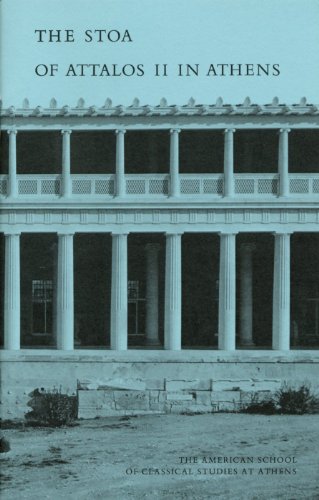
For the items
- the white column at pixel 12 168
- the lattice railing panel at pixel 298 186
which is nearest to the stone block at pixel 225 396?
the lattice railing panel at pixel 298 186

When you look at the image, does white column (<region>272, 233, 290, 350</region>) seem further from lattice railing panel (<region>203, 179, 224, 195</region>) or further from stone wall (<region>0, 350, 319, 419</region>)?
lattice railing panel (<region>203, 179, 224, 195</region>)

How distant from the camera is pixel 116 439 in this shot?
2931 centimetres

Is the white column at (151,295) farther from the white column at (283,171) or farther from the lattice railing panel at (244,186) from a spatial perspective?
the white column at (283,171)

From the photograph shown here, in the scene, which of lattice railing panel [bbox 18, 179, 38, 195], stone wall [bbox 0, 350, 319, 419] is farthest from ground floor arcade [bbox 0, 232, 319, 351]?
stone wall [bbox 0, 350, 319, 419]

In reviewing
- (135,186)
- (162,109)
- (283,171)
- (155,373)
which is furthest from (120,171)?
(155,373)

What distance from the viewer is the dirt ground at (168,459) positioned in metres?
23.8

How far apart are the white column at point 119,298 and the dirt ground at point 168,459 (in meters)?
5.07

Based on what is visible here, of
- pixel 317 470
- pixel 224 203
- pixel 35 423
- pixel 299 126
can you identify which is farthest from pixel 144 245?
pixel 317 470

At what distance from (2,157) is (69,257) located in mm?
4709

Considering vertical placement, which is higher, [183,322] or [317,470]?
[183,322]

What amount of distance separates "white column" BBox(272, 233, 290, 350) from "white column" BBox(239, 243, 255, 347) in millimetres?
3529

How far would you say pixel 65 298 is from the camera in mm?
37125

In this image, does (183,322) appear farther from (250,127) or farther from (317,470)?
(317,470)

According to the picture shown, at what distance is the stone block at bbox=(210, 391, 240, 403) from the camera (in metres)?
33.3
